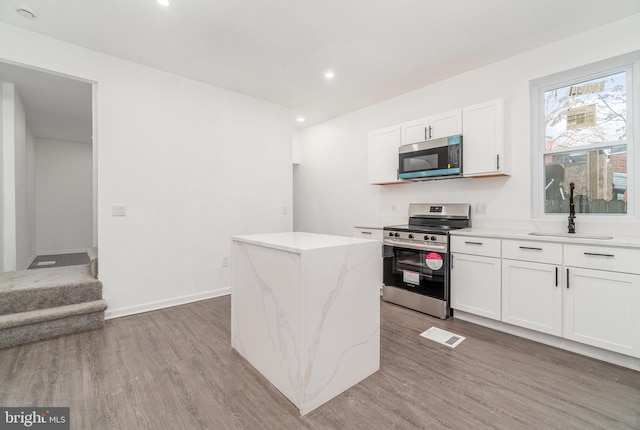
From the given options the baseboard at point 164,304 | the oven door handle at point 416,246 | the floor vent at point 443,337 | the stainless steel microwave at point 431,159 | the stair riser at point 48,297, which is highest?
the stainless steel microwave at point 431,159

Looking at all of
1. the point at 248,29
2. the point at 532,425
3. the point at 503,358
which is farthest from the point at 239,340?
the point at 248,29

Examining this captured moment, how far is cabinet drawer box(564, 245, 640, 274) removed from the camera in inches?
76.9

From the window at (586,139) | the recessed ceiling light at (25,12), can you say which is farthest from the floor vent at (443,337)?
the recessed ceiling light at (25,12)

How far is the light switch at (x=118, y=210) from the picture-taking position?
117 inches

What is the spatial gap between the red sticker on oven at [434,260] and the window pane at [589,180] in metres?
1.20

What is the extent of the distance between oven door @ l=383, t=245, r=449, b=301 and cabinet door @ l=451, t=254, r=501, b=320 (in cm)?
10

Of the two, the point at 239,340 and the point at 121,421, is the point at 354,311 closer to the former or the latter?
the point at 239,340

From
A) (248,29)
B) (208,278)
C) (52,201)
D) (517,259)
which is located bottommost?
(208,278)

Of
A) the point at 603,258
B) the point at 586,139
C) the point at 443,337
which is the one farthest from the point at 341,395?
the point at 586,139

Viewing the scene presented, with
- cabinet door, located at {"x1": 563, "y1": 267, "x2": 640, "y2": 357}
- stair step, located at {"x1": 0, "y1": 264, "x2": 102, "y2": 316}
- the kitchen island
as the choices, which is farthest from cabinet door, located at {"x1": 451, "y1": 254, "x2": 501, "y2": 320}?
stair step, located at {"x1": 0, "y1": 264, "x2": 102, "y2": 316}

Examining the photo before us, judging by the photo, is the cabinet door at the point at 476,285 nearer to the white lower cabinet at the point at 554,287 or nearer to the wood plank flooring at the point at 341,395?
the white lower cabinet at the point at 554,287

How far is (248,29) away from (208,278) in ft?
9.38

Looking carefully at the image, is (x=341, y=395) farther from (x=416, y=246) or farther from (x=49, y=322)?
(x=49, y=322)

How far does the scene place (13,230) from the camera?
11.4 feet
